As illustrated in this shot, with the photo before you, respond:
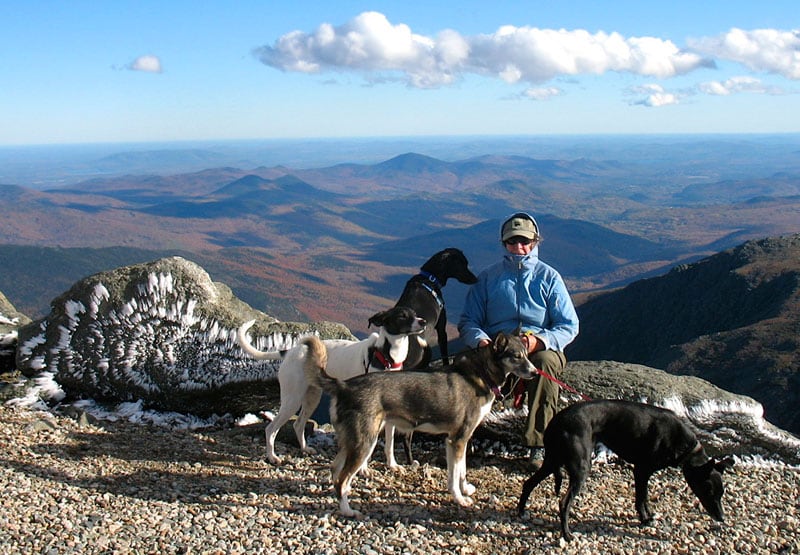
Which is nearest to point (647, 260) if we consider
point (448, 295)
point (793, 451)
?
point (448, 295)

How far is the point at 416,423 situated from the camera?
6266mm

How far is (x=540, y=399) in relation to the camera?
23.6ft

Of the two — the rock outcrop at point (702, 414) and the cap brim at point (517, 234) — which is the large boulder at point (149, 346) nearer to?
the cap brim at point (517, 234)

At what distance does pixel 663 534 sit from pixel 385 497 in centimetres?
271

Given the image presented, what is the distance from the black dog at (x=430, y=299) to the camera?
26.1 ft

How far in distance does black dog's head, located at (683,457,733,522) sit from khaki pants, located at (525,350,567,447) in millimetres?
1483

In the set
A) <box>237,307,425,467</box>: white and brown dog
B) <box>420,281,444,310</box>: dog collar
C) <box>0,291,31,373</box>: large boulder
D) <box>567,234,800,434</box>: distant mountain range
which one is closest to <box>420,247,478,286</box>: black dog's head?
<box>420,281,444,310</box>: dog collar

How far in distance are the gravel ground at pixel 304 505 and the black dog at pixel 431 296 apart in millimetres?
Result: 1237

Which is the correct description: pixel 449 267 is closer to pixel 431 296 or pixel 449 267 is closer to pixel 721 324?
pixel 431 296

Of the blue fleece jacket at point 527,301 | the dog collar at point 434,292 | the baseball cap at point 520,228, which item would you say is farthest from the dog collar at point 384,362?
the baseball cap at point 520,228

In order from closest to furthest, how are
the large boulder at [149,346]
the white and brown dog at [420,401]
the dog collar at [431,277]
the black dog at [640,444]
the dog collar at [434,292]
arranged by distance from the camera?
the white and brown dog at [420,401] < the black dog at [640,444] < the dog collar at [434,292] < the dog collar at [431,277] < the large boulder at [149,346]

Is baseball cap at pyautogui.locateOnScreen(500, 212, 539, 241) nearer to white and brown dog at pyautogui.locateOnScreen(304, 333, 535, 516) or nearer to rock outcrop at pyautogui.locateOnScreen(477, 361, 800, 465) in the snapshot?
white and brown dog at pyautogui.locateOnScreen(304, 333, 535, 516)

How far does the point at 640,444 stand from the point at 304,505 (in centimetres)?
330

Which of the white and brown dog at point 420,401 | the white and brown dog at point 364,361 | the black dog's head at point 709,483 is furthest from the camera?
the white and brown dog at point 364,361
